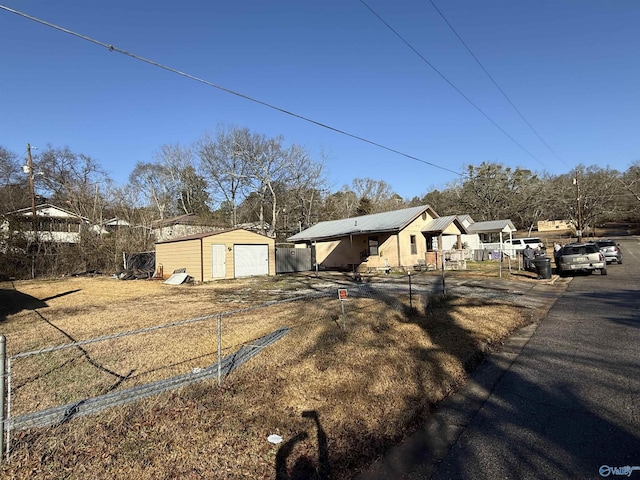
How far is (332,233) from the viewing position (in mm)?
27625

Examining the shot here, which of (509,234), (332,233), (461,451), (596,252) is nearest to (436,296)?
(461,451)

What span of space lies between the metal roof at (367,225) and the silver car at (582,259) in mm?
8909

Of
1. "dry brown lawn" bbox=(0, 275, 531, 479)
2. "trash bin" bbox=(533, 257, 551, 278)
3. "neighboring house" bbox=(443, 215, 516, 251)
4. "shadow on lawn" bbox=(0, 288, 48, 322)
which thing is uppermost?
"neighboring house" bbox=(443, 215, 516, 251)

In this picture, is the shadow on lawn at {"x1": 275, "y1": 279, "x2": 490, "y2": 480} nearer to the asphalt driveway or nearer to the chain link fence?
the asphalt driveway

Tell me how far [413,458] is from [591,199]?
Result: 6639 centimetres

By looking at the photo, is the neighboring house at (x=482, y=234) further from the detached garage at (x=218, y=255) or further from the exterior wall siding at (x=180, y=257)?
the exterior wall siding at (x=180, y=257)

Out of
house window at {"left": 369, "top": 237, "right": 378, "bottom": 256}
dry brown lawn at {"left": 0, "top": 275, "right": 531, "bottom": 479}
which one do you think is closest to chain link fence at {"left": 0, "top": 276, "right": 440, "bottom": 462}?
dry brown lawn at {"left": 0, "top": 275, "right": 531, "bottom": 479}

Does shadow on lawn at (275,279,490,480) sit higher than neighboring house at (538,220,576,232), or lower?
lower

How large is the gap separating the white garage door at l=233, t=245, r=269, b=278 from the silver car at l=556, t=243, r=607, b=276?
17.0 meters

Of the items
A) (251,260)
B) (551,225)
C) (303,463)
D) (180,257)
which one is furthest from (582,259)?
(551,225)

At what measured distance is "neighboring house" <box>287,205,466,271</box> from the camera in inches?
964

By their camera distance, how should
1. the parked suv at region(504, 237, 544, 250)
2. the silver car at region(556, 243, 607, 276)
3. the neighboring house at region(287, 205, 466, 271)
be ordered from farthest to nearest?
the parked suv at region(504, 237, 544, 250)
the neighboring house at region(287, 205, 466, 271)
the silver car at region(556, 243, 607, 276)

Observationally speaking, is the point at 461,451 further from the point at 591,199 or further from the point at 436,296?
the point at 591,199

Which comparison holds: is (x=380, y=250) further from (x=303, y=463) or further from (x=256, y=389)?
(x=303, y=463)
